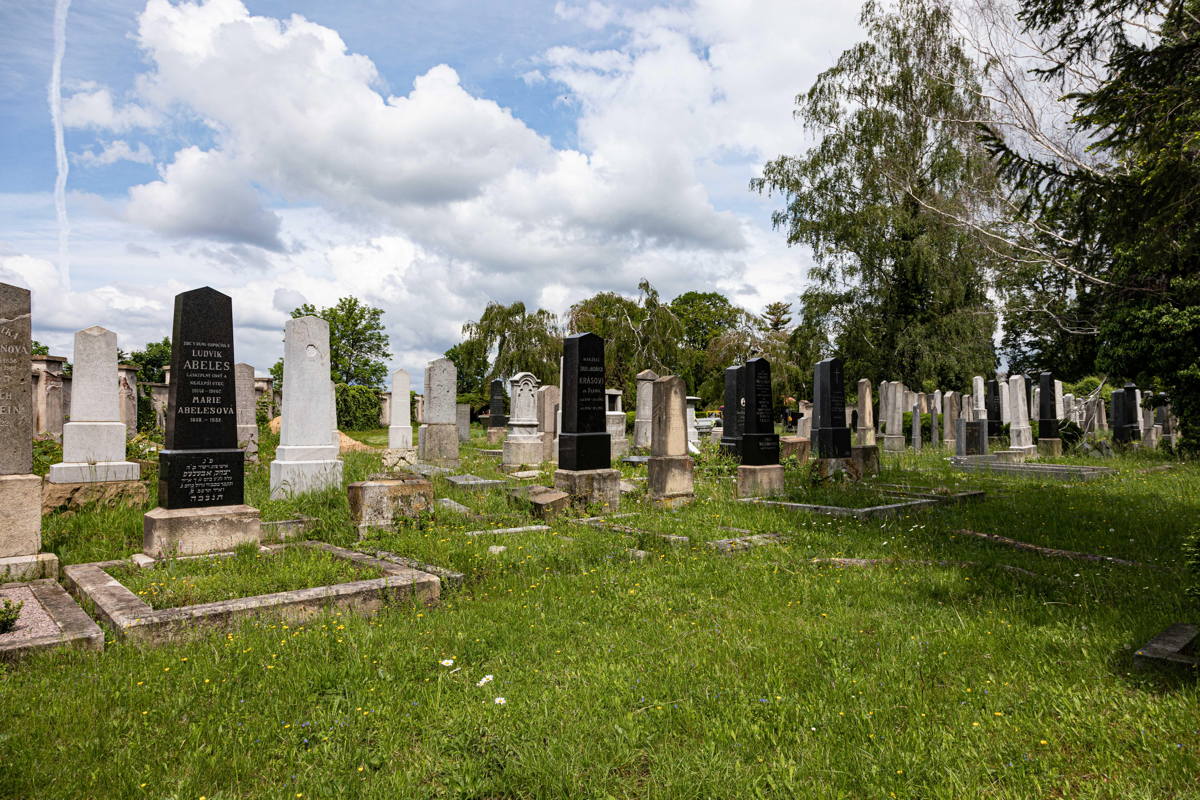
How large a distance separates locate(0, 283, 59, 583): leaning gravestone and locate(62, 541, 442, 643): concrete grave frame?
357 millimetres

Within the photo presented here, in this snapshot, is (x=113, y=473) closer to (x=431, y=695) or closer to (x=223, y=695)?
(x=223, y=695)

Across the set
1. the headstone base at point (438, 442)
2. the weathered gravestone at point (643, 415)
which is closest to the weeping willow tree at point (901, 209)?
the weathered gravestone at point (643, 415)

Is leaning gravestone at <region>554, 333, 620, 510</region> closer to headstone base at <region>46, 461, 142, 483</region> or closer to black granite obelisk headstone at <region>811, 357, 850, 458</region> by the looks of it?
black granite obelisk headstone at <region>811, 357, 850, 458</region>

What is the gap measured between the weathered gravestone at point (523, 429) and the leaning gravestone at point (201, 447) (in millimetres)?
9004

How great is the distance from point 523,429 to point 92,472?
930 cm

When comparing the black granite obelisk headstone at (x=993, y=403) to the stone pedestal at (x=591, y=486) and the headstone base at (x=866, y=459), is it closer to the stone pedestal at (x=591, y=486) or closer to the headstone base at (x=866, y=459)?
the headstone base at (x=866, y=459)

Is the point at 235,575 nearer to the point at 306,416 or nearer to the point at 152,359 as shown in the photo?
the point at 306,416

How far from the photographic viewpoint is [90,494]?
8.88 metres

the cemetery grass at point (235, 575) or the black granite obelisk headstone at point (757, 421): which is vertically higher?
the black granite obelisk headstone at point (757, 421)

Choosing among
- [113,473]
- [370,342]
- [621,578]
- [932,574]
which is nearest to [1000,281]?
[932,574]

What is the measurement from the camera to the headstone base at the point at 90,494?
27.8 ft

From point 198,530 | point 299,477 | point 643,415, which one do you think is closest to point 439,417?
point 643,415

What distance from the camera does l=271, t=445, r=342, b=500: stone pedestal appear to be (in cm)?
1041

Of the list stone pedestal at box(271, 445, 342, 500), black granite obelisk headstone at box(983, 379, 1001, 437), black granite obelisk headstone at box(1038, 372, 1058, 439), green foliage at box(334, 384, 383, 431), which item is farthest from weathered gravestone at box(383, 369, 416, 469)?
black granite obelisk headstone at box(983, 379, 1001, 437)
